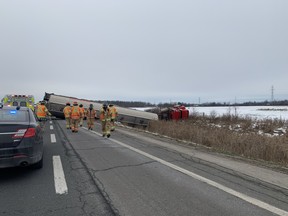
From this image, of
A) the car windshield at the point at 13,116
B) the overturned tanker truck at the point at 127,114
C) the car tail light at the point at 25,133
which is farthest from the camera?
the overturned tanker truck at the point at 127,114

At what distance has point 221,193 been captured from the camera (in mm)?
5770

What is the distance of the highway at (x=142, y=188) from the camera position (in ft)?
16.0

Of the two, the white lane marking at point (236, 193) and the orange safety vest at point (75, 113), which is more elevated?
the orange safety vest at point (75, 113)

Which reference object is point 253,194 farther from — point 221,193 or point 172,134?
point 172,134

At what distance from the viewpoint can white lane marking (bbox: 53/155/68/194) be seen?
5840mm


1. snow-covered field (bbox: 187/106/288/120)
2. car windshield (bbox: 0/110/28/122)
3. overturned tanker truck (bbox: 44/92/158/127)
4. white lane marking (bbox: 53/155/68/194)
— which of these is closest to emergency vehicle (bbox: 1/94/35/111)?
overturned tanker truck (bbox: 44/92/158/127)

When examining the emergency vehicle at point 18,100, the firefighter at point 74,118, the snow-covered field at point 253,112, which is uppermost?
the emergency vehicle at point 18,100

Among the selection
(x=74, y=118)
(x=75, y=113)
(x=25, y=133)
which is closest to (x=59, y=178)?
(x=25, y=133)

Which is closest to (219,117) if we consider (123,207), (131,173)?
(131,173)

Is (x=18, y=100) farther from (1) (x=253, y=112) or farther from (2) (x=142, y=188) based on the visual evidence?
(1) (x=253, y=112)

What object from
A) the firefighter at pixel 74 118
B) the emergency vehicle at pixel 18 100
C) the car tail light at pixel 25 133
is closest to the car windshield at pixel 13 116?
the car tail light at pixel 25 133

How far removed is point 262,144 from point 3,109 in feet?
26.3

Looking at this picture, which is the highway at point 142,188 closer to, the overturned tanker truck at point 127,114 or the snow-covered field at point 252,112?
the snow-covered field at point 252,112

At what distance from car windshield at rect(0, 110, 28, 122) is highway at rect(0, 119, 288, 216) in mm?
1230
